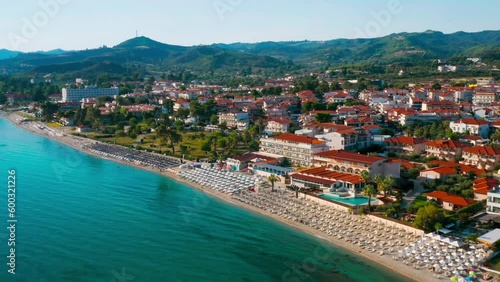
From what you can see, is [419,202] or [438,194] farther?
[438,194]

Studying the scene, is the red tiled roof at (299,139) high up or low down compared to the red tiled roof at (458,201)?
up

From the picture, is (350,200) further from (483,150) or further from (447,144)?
(447,144)

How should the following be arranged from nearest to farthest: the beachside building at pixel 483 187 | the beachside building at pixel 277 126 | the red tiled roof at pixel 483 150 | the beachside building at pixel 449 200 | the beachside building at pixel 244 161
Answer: the beachside building at pixel 449 200 < the beachside building at pixel 483 187 < the red tiled roof at pixel 483 150 < the beachside building at pixel 244 161 < the beachside building at pixel 277 126

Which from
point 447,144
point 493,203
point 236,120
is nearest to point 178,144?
point 236,120

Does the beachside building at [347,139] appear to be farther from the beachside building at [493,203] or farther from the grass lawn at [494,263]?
the grass lawn at [494,263]

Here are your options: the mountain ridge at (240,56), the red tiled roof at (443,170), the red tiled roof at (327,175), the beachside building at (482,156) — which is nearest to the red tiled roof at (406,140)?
the beachside building at (482,156)

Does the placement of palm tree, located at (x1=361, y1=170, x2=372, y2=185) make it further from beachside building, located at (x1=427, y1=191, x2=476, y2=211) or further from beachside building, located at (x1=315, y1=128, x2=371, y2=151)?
beachside building, located at (x1=315, y1=128, x2=371, y2=151)

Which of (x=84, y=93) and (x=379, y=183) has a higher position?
(x=84, y=93)
